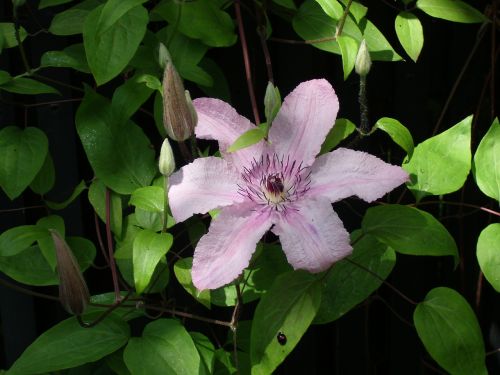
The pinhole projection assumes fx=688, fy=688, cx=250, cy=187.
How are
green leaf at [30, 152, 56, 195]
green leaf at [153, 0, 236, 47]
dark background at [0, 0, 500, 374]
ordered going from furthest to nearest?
1. dark background at [0, 0, 500, 374]
2. green leaf at [30, 152, 56, 195]
3. green leaf at [153, 0, 236, 47]

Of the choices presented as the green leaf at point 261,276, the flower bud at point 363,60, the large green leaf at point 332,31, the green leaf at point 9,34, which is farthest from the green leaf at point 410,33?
the green leaf at point 9,34

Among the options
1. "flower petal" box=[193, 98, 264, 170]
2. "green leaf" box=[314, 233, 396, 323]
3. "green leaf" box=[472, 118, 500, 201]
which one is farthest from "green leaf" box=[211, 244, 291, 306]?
"green leaf" box=[472, 118, 500, 201]

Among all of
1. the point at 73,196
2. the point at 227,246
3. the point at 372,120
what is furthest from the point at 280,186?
the point at 372,120

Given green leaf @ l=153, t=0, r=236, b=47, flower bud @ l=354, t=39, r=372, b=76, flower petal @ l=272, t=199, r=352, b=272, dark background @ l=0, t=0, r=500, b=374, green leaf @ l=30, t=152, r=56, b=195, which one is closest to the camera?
flower petal @ l=272, t=199, r=352, b=272

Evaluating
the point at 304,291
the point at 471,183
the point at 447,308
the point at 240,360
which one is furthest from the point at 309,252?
the point at 471,183

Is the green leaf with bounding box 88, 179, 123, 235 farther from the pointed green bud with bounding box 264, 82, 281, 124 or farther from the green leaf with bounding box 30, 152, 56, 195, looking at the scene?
the pointed green bud with bounding box 264, 82, 281, 124

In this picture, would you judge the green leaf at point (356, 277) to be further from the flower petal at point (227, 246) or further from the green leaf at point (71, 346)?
the green leaf at point (71, 346)
